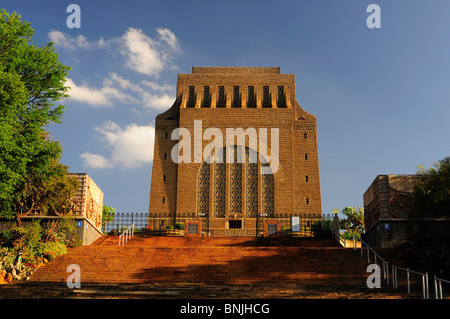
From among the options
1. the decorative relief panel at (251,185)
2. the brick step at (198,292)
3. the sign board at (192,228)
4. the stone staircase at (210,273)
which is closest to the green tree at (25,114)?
the stone staircase at (210,273)

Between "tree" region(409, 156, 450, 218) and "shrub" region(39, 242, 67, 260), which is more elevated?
"tree" region(409, 156, 450, 218)

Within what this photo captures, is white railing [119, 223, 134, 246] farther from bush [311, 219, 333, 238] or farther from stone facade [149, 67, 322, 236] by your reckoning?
bush [311, 219, 333, 238]

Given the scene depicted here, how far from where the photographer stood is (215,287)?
16.5 meters

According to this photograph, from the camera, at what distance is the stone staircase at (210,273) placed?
1535cm

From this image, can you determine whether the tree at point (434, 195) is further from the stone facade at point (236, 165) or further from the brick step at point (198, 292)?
the stone facade at point (236, 165)

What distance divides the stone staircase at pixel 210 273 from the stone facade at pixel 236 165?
1454cm

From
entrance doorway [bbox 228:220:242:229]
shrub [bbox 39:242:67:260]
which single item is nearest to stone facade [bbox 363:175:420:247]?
entrance doorway [bbox 228:220:242:229]

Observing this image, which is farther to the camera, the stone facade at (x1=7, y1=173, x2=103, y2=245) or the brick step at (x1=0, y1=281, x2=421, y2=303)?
the stone facade at (x1=7, y1=173, x2=103, y2=245)

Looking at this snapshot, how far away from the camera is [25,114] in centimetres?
2302

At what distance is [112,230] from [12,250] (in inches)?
403

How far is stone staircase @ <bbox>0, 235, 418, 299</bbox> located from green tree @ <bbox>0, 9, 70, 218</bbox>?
368 centimetres

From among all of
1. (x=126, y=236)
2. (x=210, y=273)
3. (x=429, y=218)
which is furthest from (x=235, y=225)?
(x=210, y=273)

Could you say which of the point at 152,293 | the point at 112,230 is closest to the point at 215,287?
the point at 152,293

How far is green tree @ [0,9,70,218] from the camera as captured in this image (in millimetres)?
21234
